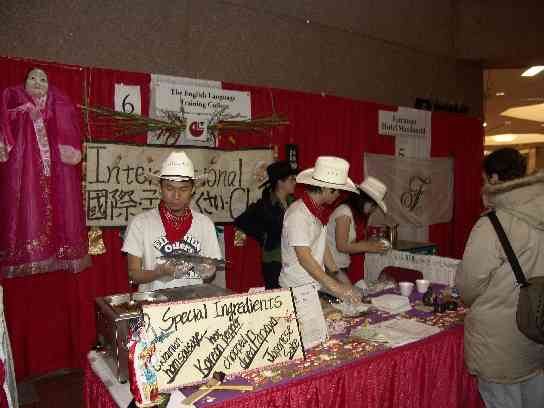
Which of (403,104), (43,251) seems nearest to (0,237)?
(43,251)

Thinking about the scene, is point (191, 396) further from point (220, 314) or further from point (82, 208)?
point (82, 208)

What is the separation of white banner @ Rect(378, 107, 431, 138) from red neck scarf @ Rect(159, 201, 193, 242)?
376 cm

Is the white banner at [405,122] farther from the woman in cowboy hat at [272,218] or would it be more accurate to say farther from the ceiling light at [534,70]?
the ceiling light at [534,70]

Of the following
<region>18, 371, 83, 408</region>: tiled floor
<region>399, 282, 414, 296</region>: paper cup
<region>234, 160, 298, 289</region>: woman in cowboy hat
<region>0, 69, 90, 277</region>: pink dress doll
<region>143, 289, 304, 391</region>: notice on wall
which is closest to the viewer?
<region>143, 289, 304, 391</region>: notice on wall

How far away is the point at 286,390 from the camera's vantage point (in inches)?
63.7

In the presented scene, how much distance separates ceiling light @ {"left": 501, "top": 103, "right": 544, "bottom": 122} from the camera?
11093 mm

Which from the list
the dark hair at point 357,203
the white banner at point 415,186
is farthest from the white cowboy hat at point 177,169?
the white banner at point 415,186

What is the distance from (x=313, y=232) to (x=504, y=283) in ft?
3.30

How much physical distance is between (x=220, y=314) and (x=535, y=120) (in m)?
13.7

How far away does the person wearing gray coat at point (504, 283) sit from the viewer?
181 cm

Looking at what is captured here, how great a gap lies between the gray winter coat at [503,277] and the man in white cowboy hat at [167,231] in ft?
4.28

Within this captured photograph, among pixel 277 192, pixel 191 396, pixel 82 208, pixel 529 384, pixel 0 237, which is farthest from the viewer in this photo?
pixel 277 192

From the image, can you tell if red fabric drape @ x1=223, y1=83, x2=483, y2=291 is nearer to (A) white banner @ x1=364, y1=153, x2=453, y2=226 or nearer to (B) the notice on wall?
(A) white banner @ x1=364, y1=153, x2=453, y2=226

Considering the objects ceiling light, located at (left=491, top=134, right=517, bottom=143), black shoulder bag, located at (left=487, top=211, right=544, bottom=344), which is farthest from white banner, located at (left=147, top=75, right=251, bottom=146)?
ceiling light, located at (left=491, top=134, right=517, bottom=143)
